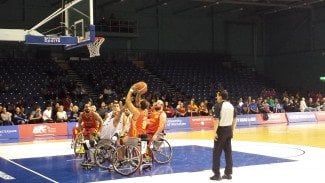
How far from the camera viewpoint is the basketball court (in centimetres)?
938

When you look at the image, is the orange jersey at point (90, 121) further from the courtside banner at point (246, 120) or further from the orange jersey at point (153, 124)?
the courtside banner at point (246, 120)

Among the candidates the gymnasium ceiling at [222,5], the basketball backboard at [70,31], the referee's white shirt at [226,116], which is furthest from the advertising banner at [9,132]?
Result: the gymnasium ceiling at [222,5]

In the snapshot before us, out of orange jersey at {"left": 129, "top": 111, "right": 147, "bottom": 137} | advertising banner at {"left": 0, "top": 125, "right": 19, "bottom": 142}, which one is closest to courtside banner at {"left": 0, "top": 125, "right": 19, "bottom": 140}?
advertising banner at {"left": 0, "top": 125, "right": 19, "bottom": 142}

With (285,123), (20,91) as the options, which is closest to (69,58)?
(20,91)

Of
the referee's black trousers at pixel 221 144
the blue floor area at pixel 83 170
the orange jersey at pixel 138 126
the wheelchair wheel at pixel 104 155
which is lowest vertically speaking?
the blue floor area at pixel 83 170

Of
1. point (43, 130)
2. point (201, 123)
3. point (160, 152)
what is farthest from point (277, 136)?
point (43, 130)

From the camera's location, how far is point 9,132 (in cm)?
1834

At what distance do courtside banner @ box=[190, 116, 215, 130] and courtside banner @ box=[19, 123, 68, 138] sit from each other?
5861 mm

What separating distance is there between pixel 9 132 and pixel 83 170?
8.84 meters

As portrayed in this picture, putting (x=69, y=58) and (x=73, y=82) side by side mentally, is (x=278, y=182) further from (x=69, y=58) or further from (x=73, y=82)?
A: (x=69, y=58)

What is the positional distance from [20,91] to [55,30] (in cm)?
1017

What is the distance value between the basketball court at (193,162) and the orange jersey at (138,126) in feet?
2.68

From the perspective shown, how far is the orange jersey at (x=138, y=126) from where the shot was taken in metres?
9.65

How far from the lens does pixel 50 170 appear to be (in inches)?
419
